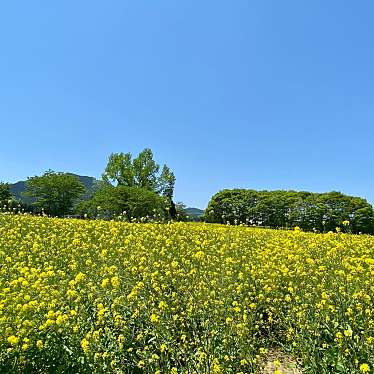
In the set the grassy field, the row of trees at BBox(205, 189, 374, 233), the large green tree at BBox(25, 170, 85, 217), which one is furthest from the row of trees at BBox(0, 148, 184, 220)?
the grassy field

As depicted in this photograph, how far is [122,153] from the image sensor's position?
59.6 m

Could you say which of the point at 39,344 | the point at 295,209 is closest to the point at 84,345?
the point at 39,344

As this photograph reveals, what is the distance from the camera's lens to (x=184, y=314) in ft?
14.8

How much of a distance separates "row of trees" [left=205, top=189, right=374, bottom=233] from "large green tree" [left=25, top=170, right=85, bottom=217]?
1886 centimetres

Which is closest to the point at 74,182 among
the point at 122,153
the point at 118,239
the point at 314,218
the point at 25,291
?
the point at 122,153

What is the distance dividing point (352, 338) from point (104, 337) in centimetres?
257

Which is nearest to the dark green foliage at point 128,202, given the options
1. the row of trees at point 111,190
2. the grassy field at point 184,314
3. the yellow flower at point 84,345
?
the row of trees at point 111,190

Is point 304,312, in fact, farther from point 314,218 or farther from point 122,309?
point 314,218

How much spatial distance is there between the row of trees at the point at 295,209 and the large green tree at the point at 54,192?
1886cm

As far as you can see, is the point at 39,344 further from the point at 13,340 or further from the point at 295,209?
the point at 295,209

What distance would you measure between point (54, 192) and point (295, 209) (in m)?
31.6

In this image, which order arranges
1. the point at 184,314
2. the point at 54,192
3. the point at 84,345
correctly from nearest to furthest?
the point at 84,345 < the point at 184,314 < the point at 54,192

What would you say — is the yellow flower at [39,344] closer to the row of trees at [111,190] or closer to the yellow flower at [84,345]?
the yellow flower at [84,345]

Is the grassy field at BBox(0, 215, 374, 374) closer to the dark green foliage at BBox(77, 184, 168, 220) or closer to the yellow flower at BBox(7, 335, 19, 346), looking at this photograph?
the yellow flower at BBox(7, 335, 19, 346)
